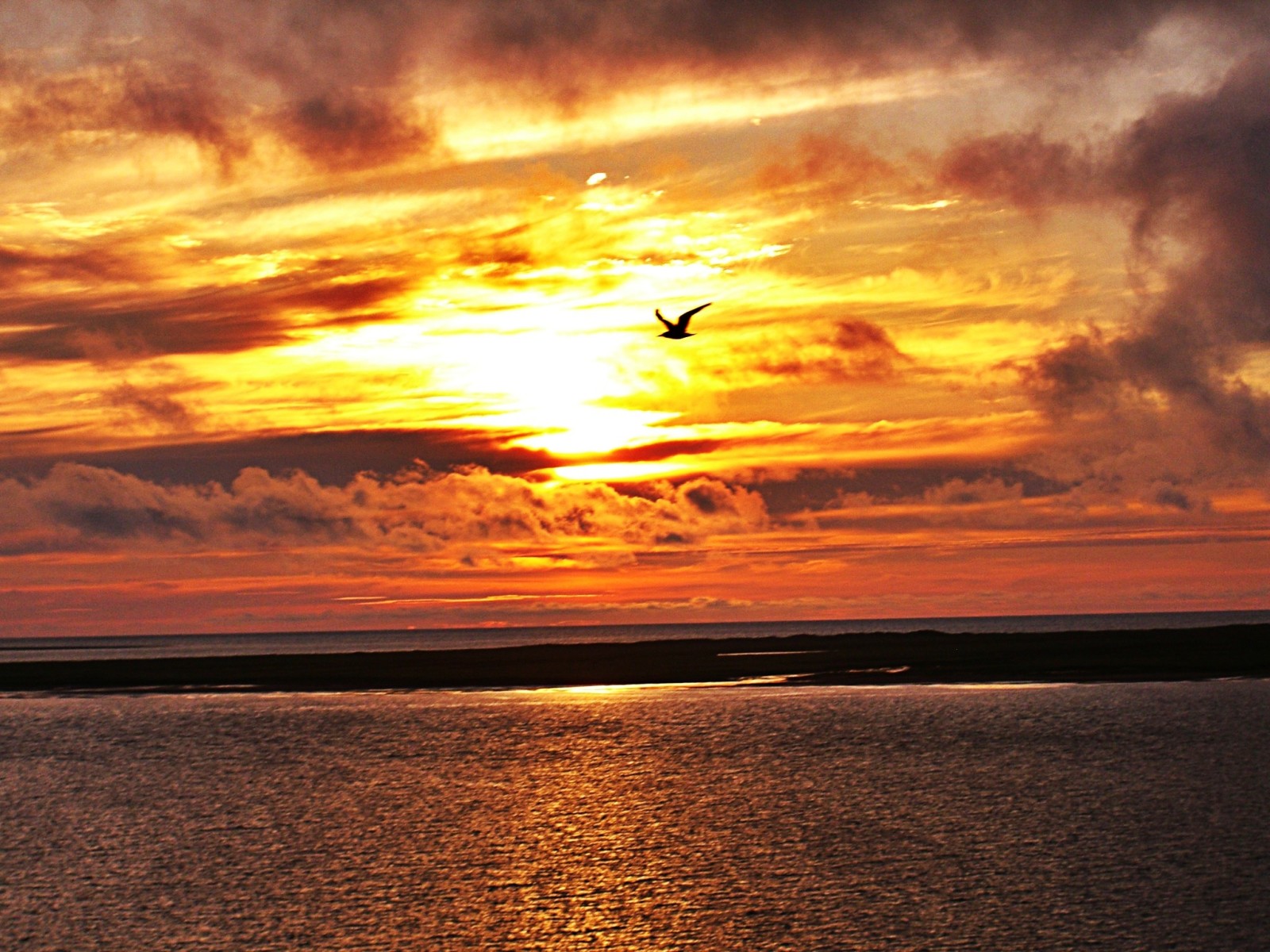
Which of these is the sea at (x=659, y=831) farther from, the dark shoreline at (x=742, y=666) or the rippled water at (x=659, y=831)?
the dark shoreline at (x=742, y=666)

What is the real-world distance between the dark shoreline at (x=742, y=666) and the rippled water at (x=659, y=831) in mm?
23570

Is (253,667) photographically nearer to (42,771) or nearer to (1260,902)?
(42,771)

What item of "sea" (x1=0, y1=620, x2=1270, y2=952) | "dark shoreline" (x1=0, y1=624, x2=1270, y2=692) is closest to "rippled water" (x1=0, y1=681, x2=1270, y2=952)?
"sea" (x1=0, y1=620, x2=1270, y2=952)

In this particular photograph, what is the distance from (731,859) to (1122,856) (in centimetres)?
1127

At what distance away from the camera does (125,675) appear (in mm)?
136000

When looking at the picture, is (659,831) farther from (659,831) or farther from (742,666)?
(742,666)

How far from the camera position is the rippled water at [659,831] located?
106ft

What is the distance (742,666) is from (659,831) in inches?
3242

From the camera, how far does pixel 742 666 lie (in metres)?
127

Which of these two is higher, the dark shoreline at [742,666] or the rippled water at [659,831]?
the rippled water at [659,831]

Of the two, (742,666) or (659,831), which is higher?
(659,831)

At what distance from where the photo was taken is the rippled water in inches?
1267

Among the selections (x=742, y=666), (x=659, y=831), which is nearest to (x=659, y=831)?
(x=659, y=831)

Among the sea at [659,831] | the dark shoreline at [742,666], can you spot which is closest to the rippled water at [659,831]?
the sea at [659,831]
